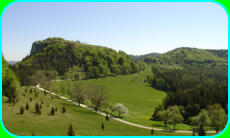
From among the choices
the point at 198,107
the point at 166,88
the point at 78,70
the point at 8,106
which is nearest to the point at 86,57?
the point at 78,70

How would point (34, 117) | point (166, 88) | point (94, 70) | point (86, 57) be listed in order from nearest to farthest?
1. point (34, 117)
2. point (166, 88)
3. point (94, 70)
4. point (86, 57)

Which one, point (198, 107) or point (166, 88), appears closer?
point (198, 107)

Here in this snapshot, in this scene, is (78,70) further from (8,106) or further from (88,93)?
(8,106)

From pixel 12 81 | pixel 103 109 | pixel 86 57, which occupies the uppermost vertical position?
pixel 86 57

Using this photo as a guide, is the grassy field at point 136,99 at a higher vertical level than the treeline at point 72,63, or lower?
lower

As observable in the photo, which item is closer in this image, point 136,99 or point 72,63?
point 136,99

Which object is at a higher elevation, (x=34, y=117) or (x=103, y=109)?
(x=34, y=117)

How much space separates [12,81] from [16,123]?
30.3ft

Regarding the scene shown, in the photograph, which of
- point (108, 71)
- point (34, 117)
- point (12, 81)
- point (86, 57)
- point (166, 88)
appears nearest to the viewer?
point (12, 81)

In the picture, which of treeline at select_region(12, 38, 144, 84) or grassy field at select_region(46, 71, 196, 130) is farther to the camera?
treeline at select_region(12, 38, 144, 84)

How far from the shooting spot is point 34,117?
32125mm

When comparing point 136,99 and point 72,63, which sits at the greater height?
point 72,63

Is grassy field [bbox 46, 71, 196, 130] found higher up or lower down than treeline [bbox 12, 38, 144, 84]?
lower down

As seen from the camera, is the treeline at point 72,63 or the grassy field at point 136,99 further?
the treeline at point 72,63
